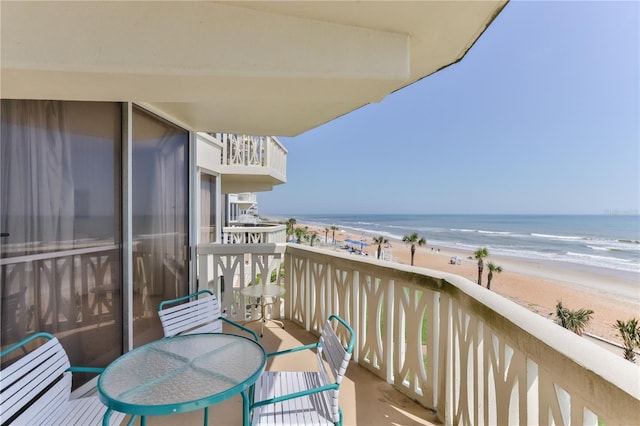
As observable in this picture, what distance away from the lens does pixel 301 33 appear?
1284 millimetres

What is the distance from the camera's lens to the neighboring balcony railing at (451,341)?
85 centimetres

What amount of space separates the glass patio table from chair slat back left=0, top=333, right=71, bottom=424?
0.30 meters

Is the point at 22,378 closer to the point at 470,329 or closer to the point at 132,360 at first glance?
the point at 132,360

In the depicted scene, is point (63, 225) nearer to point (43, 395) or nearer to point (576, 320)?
point (43, 395)

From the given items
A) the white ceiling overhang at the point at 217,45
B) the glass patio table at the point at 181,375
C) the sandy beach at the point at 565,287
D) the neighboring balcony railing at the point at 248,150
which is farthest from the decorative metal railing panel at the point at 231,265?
the sandy beach at the point at 565,287

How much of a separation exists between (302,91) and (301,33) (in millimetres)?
256

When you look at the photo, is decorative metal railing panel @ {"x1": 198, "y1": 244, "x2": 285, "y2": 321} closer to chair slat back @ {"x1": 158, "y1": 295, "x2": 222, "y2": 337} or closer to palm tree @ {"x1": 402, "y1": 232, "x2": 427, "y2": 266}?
chair slat back @ {"x1": 158, "y1": 295, "x2": 222, "y2": 337}

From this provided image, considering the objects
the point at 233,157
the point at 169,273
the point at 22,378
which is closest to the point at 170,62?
the point at 22,378

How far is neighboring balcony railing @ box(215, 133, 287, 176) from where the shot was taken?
6.57 meters

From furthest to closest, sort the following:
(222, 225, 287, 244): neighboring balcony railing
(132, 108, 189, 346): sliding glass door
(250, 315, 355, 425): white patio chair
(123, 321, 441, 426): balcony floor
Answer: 1. (222, 225, 287, 244): neighboring balcony railing
2. (132, 108, 189, 346): sliding glass door
3. (123, 321, 441, 426): balcony floor
4. (250, 315, 355, 425): white patio chair

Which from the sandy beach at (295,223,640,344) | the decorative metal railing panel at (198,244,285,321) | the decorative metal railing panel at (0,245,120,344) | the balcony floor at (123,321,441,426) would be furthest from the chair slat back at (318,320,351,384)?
the sandy beach at (295,223,640,344)

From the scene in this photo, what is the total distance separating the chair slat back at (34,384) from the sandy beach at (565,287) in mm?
14211

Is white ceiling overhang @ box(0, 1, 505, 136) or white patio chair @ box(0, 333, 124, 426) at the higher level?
white ceiling overhang @ box(0, 1, 505, 136)

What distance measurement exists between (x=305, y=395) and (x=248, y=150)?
20.1 ft
